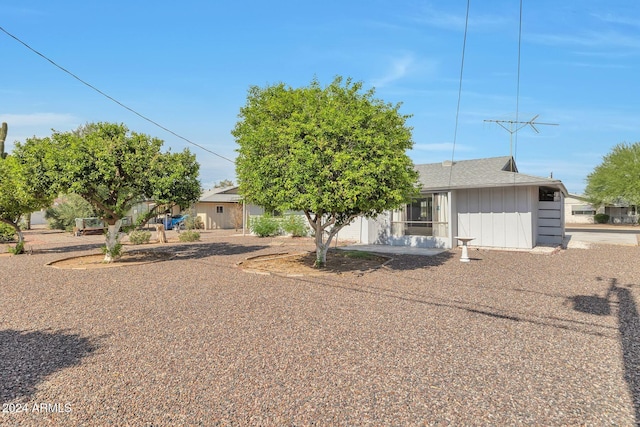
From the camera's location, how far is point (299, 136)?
9547 millimetres

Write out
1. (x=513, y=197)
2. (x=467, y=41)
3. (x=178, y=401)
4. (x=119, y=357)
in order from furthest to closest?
(x=513, y=197), (x=467, y=41), (x=119, y=357), (x=178, y=401)

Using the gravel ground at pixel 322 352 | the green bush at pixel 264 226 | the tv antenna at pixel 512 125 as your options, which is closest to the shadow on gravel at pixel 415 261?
the gravel ground at pixel 322 352

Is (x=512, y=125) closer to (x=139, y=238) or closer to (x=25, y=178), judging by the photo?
(x=139, y=238)

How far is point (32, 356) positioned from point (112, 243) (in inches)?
353

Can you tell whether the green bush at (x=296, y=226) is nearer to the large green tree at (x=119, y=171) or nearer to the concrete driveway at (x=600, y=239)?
the large green tree at (x=119, y=171)

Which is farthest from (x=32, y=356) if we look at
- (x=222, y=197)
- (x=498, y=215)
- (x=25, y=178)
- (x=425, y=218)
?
(x=222, y=197)

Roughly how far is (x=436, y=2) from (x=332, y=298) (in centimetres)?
882

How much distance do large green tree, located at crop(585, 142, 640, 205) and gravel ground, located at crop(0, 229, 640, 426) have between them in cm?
3274

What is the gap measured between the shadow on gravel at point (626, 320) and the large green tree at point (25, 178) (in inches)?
542

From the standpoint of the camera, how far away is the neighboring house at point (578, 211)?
4309 cm

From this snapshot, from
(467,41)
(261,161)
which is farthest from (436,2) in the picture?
(261,161)

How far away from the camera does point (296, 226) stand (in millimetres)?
21641

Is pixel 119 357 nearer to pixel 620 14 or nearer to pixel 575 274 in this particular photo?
pixel 575 274

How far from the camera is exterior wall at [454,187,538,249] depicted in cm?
1462
